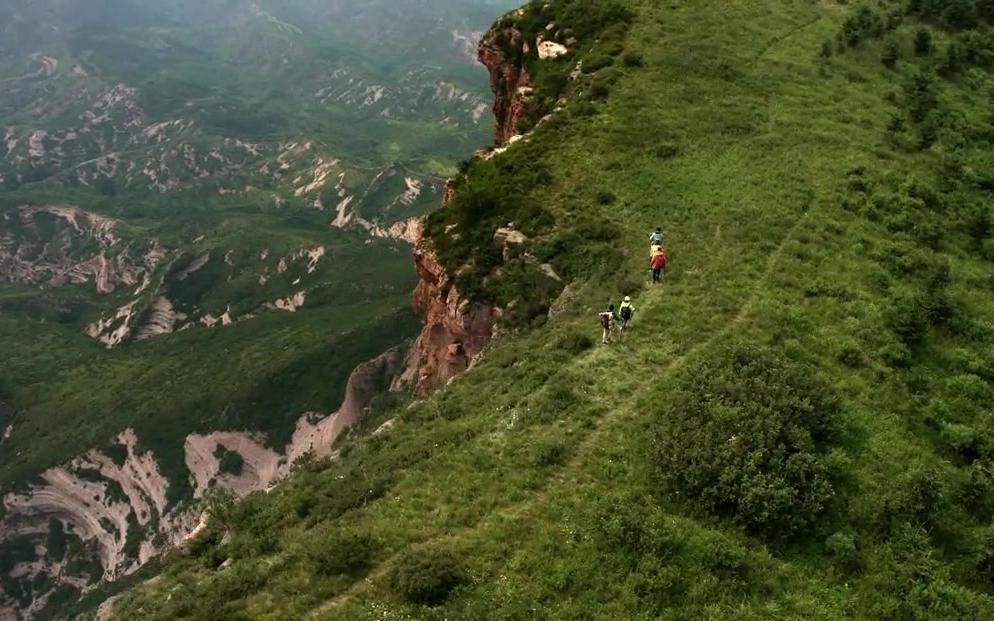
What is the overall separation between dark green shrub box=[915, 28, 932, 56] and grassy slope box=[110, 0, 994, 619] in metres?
15.3

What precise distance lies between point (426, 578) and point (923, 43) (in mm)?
61615

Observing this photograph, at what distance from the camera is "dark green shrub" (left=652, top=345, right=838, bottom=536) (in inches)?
869

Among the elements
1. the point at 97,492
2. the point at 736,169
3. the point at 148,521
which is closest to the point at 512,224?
the point at 736,169

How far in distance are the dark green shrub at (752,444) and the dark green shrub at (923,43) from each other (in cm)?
4580

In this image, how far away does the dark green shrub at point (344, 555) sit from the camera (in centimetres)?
2159

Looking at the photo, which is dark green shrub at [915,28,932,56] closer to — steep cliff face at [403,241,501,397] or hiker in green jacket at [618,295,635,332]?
steep cliff face at [403,241,501,397]

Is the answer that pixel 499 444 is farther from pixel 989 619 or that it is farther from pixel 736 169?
pixel 736 169

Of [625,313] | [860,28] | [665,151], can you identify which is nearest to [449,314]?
[665,151]

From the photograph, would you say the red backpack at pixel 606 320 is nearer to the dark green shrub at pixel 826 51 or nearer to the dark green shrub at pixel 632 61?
the dark green shrub at pixel 632 61

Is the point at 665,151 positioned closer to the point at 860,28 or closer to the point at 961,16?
the point at 860,28

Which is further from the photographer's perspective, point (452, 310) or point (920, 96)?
point (920, 96)

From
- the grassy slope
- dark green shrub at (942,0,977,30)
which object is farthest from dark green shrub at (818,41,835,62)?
dark green shrub at (942,0,977,30)

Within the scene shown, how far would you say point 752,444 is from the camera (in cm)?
2342

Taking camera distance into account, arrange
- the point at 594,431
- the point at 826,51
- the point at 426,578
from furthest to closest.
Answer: the point at 826,51, the point at 594,431, the point at 426,578
